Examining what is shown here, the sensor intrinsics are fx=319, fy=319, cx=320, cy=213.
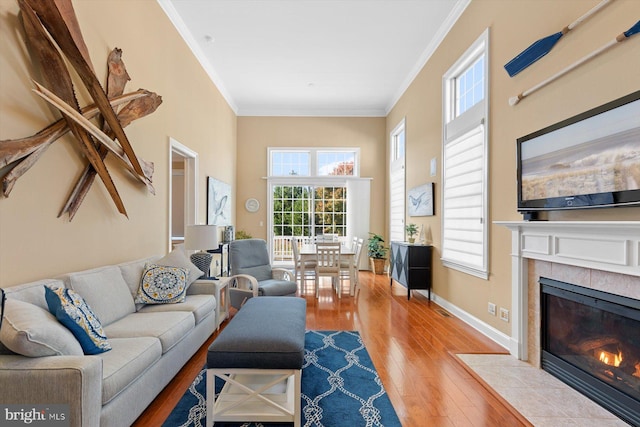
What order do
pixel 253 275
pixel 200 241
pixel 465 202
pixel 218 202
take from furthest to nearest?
pixel 218 202, pixel 253 275, pixel 465 202, pixel 200 241

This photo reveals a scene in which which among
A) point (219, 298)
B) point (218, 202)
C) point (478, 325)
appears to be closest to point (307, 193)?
point (218, 202)

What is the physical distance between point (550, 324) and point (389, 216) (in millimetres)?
5013

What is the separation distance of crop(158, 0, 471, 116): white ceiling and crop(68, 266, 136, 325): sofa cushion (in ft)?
10.6

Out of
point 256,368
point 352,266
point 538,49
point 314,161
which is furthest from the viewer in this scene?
point 314,161

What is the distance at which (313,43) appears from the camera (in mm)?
4797

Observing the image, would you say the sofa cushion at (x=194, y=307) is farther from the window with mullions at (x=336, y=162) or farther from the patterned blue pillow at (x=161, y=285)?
the window with mullions at (x=336, y=162)

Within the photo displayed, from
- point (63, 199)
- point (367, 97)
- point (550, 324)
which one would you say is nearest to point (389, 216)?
point (367, 97)

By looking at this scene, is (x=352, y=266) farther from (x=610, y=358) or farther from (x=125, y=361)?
(x=125, y=361)

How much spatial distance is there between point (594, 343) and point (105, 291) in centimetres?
346

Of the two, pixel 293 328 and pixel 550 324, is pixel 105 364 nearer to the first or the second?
pixel 293 328

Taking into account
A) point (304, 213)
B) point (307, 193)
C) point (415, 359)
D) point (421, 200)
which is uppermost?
point (307, 193)

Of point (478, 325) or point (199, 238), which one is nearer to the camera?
point (478, 325)

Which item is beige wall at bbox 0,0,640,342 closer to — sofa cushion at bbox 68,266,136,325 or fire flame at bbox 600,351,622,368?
sofa cushion at bbox 68,266,136,325

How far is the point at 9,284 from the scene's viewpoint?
1.85m
